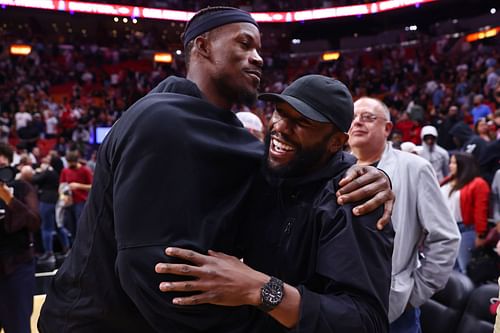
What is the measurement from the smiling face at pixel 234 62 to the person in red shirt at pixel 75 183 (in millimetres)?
6727

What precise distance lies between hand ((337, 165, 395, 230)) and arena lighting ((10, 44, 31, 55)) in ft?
70.3

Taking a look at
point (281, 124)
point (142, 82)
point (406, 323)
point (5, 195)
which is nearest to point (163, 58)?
point (142, 82)

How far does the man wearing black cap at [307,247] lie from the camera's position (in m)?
1.33

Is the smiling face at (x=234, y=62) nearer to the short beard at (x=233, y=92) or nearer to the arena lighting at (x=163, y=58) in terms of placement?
the short beard at (x=233, y=92)

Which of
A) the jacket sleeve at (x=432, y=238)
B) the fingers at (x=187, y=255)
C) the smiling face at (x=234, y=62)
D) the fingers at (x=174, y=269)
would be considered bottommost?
the jacket sleeve at (x=432, y=238)

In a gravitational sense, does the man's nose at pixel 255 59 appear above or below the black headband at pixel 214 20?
below

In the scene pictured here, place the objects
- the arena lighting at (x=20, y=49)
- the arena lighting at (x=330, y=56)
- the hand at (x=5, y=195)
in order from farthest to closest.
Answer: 1. the arena lighting at (x=330, y=56)
2. the arena lighting at (x=20, y=49)
3. the hand at (x=5, y=195)

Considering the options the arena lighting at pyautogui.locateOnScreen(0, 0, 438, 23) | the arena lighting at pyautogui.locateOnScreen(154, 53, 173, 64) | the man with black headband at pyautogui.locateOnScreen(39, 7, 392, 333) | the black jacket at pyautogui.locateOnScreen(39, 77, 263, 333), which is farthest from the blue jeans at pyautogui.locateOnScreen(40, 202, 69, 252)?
the arena lighting at pyautogui.locateOnScreen(154, 53, 173, 64)

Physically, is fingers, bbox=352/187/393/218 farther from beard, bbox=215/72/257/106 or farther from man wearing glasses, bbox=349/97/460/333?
man wearing glasses, bbox=349/97/460/333

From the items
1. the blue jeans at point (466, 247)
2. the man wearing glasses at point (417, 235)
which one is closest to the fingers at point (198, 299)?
the man wearing glasses at point (417, 235)

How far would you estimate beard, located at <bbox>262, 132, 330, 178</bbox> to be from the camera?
5.09ft

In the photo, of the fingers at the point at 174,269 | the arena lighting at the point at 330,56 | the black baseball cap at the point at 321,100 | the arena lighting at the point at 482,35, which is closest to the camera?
the fingers at the point at 174,269

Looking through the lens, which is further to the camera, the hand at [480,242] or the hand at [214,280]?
the hand at [480,242]

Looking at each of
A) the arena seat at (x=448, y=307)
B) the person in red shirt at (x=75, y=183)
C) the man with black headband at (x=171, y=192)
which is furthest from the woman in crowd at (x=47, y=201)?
the man with black headband at (x=171, y=192)
